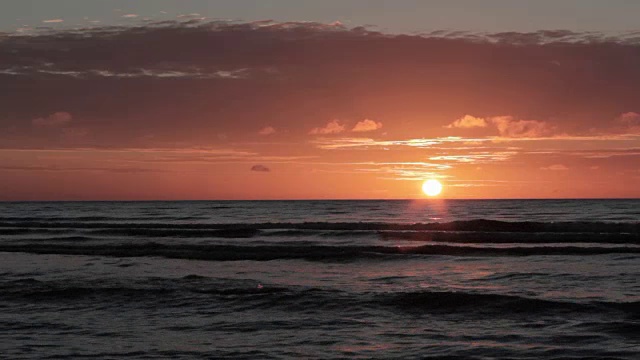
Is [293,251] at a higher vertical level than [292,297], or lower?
higher

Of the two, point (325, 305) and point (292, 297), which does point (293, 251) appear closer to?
point (292, 297)

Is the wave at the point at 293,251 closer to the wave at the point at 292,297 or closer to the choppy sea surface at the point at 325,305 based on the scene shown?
the choppy sea surface at the point at 325,305

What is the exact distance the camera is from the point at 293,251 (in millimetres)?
34219

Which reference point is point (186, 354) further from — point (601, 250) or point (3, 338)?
point (601, 250)

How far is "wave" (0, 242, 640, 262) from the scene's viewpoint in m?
31.8

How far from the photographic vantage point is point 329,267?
27.6 meters

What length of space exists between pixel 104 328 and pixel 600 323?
9.85 metres

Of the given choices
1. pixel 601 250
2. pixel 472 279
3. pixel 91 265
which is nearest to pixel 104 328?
pixel 472 279

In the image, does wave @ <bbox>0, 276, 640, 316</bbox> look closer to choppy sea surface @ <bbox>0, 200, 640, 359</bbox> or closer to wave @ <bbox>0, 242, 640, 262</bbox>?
choppy sea surface @ <bbox>0, 200, 640, 359</bbox>

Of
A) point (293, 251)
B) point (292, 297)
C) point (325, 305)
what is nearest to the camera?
point (325, 305)

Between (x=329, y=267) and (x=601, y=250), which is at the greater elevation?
(x=601, y=250)

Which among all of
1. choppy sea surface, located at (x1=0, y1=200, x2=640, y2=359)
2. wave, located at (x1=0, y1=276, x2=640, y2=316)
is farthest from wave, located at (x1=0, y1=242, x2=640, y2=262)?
wave, located at (x1=0, y1=276, x2=640, y2=316)

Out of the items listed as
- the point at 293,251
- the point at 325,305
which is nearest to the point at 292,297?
the point at 325,305

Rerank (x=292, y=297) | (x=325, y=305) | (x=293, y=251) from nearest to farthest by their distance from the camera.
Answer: (x=325, y=305) → (x=292, y=297) → (x=293, y=251)
